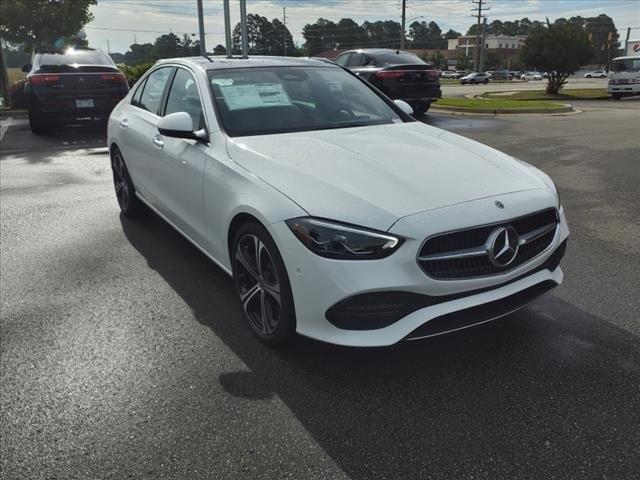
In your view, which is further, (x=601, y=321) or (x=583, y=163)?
(x=583, y=163)

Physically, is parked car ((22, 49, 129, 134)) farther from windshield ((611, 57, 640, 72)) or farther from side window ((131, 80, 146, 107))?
windshield ((611, 57, 640, 72))

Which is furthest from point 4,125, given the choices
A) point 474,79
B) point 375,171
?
point 474,79

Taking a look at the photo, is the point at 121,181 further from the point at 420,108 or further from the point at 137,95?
the point at 420,108

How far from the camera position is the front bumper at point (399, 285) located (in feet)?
8.43

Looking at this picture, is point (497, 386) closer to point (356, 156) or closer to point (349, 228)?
point (349, 228)

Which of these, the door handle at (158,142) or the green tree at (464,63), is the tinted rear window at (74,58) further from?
the green tree at (464,63)

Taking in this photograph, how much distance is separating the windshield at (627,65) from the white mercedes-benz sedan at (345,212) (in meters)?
25.3

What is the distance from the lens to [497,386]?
2830 millimetres

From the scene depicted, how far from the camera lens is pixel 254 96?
3963 mm

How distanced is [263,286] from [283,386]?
0.58 metres

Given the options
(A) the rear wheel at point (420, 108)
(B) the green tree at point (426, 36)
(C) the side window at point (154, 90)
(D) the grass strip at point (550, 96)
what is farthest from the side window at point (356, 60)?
(B) the green tree at point (426, 36)

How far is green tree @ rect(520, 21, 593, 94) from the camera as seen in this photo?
2716cm

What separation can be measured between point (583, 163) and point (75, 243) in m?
7.15

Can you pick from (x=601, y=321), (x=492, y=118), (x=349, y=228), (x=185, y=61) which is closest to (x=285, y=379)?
(x=349, y=228)
